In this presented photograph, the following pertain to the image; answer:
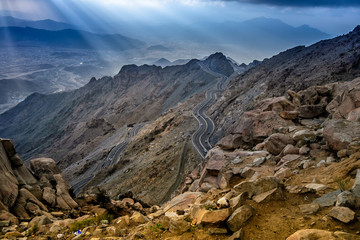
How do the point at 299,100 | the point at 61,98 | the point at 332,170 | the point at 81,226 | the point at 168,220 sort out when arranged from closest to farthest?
the point at 168,220, the point at 332,170, the point at 81,226, the point at 299,100, the point at 61,98

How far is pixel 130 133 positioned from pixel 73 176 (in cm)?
2213

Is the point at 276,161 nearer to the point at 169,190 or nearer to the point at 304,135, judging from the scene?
the point at 304,135

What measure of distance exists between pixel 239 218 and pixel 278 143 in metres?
9.25

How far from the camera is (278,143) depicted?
15062mm

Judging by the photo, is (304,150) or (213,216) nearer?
(213,216)

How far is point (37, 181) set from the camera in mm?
16500

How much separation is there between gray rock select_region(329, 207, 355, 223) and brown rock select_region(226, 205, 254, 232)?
2.27 meters

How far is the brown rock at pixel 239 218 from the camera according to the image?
710 cm

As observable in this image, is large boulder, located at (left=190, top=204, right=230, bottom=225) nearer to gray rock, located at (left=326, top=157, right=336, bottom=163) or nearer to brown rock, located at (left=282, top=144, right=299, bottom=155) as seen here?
gray rock, located at (left=326, top=157, right=336, bottom=163)

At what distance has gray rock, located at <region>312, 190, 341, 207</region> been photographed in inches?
286

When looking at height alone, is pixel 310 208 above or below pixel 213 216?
above

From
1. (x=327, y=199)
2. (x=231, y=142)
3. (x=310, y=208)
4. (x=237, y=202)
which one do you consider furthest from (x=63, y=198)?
(x=327, y=199)

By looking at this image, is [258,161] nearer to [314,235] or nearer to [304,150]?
[304,150]

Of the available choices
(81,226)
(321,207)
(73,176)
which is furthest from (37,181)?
(73,176)
